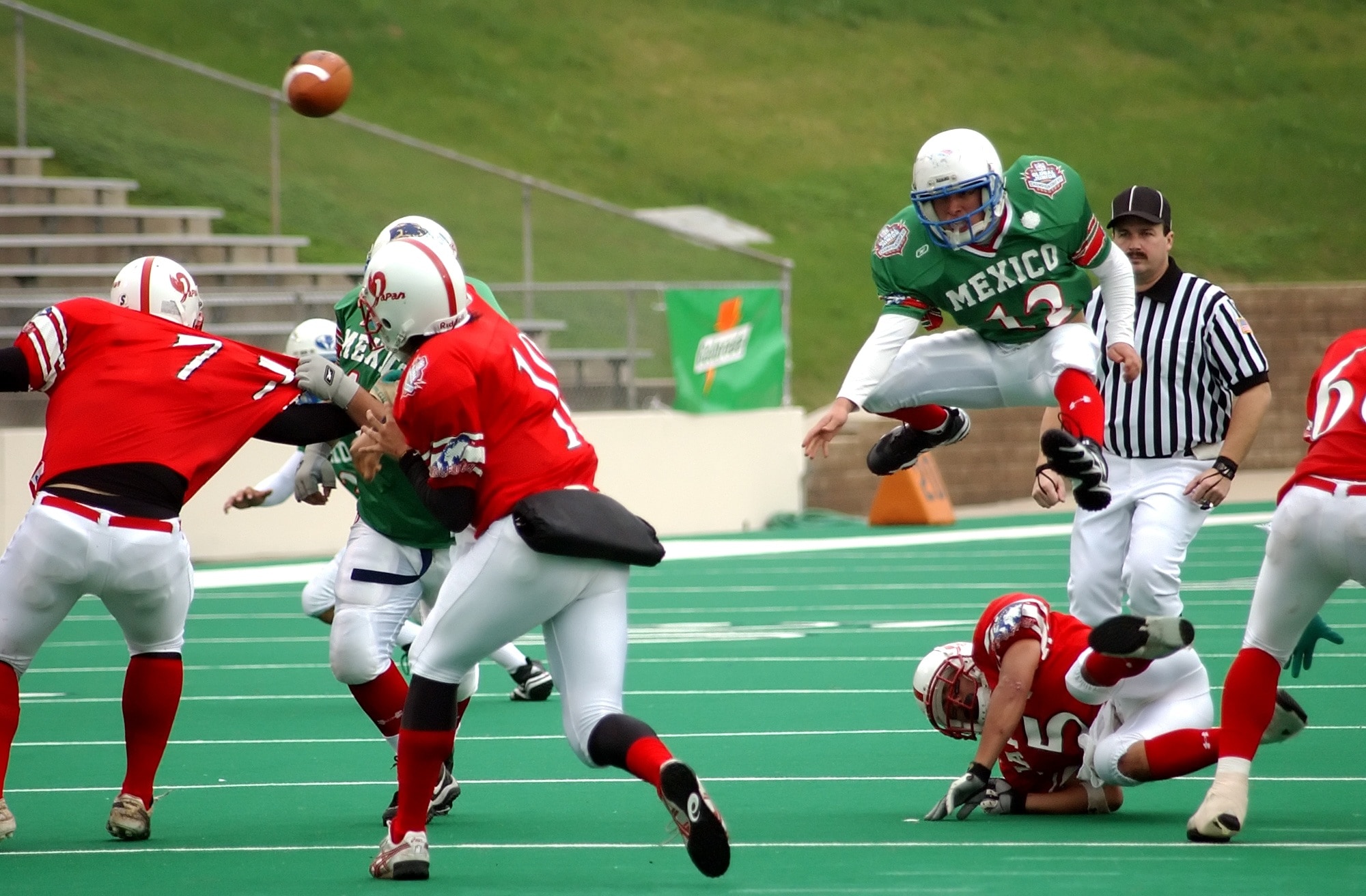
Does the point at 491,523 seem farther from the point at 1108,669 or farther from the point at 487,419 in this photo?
the point at 1108,669

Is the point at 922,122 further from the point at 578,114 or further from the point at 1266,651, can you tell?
the point at 1266,651

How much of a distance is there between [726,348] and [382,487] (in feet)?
36.2

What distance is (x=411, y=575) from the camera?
22.1 feet

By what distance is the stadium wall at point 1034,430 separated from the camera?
751 inches

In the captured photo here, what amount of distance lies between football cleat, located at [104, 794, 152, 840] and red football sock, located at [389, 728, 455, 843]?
1105 mm

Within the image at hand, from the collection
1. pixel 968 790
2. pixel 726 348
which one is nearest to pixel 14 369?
pixel 968 790

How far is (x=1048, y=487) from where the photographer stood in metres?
6.39

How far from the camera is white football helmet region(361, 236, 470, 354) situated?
5.19 meters

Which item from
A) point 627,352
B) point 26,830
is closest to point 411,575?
point 26,830

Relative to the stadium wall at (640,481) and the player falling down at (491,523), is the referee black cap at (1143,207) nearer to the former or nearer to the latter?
the player falling down at (491,523)

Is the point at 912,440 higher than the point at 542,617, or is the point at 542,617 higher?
the point at 912,440

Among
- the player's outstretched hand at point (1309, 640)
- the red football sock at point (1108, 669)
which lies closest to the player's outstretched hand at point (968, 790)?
the red football sock at point (1108, 669)

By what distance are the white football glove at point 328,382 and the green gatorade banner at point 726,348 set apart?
11265 mm

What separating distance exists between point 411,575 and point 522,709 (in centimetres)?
211
